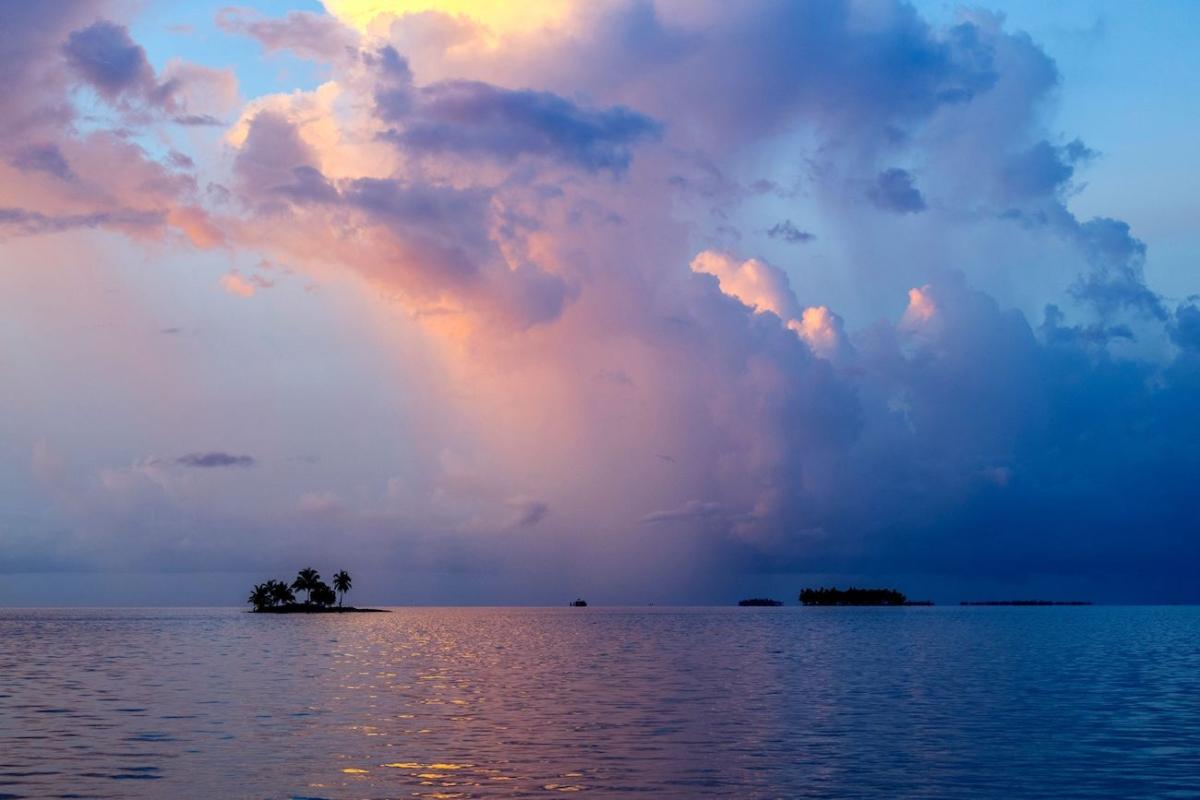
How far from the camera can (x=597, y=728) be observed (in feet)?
148

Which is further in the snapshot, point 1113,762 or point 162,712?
point 162,712

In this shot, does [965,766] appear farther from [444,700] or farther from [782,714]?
[444,700]

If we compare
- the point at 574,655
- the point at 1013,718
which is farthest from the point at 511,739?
the point at 574,655

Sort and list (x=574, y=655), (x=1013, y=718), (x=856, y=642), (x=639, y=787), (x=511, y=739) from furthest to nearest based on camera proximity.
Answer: (x=856, y=642) < (x=574, y=655) < (x=1013, y=718) < (x=511, y=739) < (x=639, y=787)

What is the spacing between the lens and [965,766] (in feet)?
119

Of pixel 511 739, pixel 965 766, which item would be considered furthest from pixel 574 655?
pixel 965 766

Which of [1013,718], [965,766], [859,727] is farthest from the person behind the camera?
[1013,718]

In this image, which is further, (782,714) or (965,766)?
(782,714)

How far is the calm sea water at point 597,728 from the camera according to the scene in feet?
108

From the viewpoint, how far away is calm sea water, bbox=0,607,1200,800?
33.0 m

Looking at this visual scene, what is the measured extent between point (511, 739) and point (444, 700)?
15.3 metres

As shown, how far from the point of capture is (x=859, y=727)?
46.0 m

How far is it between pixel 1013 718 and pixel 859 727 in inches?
336

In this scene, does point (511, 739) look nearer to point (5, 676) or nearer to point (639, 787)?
point (639, 787)
